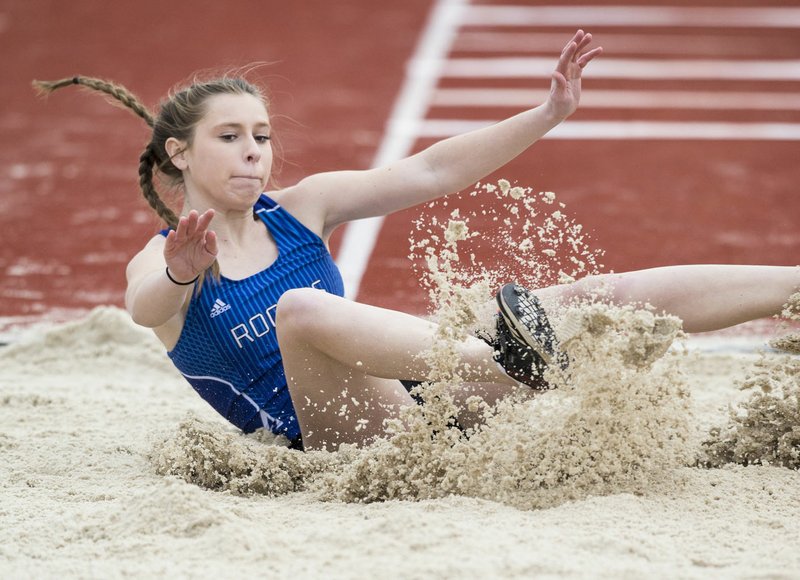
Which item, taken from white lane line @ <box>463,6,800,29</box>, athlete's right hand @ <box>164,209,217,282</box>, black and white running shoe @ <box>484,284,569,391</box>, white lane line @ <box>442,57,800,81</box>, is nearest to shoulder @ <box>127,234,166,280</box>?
athlete's right hand @ <box>164,209,217,282</box>

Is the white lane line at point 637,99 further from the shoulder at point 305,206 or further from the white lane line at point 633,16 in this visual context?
the shoulder at point 305,206

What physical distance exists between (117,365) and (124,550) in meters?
1.95

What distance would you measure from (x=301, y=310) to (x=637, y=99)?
15.9ft

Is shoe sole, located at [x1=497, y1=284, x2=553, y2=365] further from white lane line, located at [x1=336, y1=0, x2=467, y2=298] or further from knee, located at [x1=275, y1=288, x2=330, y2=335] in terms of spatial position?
white lane line, located at [x1=336, y1=0, x2=467, y2=298]

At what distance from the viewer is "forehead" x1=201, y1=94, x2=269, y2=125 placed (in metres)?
3.40

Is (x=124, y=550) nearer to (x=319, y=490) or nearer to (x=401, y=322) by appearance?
(x=319, y=490)

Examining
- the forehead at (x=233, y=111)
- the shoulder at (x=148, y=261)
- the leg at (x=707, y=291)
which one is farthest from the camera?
the forehead at (x=233, y=111)

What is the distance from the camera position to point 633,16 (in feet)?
29.9

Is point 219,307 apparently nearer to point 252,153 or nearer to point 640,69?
point 252,153

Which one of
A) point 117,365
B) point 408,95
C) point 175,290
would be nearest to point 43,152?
point 408,95

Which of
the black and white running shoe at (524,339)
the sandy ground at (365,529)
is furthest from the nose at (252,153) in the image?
the black and white running shoe at (524,339)

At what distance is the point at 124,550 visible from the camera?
8.43 feet

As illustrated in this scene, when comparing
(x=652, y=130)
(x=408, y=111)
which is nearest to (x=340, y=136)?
(x=408, y=111)

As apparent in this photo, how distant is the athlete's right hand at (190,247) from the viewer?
113 inches
